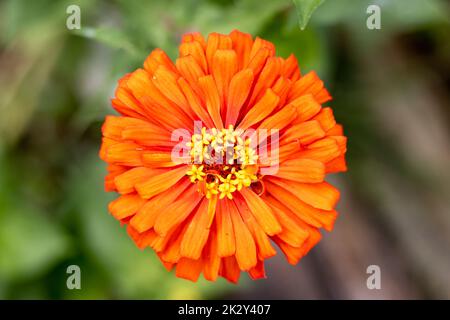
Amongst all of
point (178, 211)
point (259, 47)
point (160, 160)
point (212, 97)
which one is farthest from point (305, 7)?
point (178, 211)

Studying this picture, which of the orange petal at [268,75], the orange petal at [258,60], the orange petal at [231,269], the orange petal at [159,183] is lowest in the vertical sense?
the orange petal at [231,269]

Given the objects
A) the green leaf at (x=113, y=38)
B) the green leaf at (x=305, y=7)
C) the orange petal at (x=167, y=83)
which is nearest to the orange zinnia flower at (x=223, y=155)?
the orange petal at (x=167, y=83)

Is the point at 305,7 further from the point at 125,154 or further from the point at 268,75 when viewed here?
the point at 125,154

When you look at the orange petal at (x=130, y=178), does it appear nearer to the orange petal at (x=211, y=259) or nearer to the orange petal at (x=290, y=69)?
the orange petal at (x=211, y=259)

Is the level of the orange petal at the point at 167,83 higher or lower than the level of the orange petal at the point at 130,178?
higher

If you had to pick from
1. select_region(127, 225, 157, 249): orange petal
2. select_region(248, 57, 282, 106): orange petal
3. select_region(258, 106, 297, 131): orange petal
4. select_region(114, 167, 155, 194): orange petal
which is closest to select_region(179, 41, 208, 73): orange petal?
select_region(248, 57, 282, 106): orange petal
